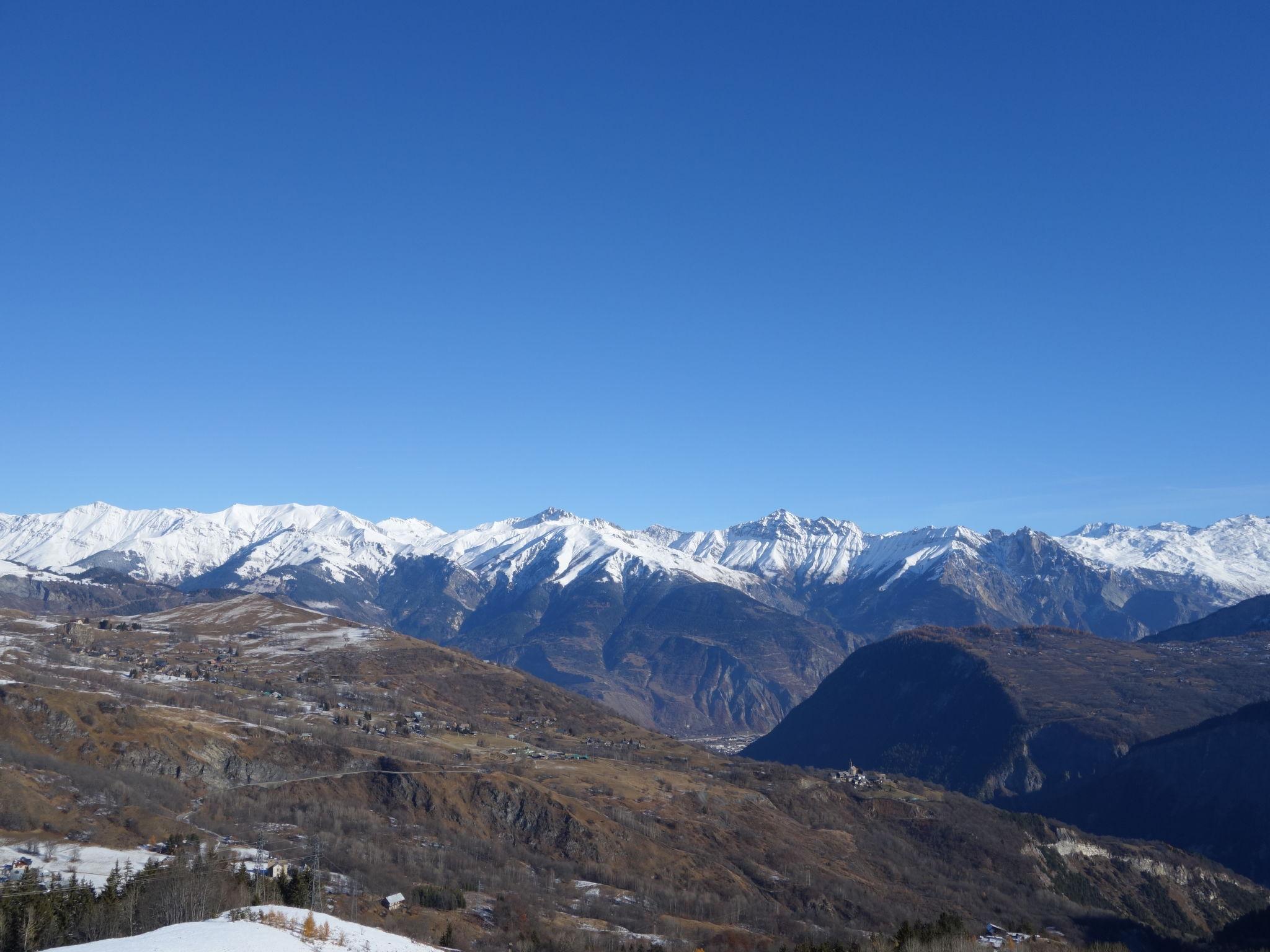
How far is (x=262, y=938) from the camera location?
7881 centimetres

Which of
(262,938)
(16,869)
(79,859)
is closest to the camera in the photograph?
(262,938)

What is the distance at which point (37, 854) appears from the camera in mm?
138875

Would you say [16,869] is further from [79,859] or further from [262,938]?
[262,938]

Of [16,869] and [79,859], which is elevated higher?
[16,869]

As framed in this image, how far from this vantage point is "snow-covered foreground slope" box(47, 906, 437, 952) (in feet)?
246

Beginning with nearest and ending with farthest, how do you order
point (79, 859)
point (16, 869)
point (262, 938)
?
point (262, 938) → point (16, 869) → point (79, 859)

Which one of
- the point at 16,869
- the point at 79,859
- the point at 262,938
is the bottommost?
the point at 79,859

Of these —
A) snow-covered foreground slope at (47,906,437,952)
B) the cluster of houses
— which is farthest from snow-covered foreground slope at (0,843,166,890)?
snow-covered foreground slope at (47,906,437,952)

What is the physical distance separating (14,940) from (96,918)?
11.2 metres

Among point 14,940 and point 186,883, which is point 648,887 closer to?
point 186,883

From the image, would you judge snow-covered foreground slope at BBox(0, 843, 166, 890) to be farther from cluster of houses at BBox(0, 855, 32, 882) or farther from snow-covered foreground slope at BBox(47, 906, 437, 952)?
snow-covered foreground slope at BBox(47, 906, 437, 952)

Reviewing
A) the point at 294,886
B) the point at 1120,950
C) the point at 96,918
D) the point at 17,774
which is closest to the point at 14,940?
the point at 96,918

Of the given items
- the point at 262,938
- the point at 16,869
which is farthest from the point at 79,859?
the point at 262,938

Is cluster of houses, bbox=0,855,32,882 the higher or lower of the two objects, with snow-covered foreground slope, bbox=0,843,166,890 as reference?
higher
